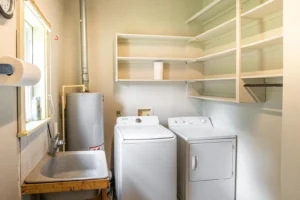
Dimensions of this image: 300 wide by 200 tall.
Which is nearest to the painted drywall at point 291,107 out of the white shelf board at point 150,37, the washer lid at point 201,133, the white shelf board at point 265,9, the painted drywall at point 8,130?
the white shelf board at point 265,9

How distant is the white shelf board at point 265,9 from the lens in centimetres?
183

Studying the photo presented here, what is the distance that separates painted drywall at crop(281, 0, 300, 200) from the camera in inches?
49.5

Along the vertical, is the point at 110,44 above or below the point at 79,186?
above

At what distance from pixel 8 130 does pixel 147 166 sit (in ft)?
5.03

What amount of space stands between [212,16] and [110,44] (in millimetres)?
1494

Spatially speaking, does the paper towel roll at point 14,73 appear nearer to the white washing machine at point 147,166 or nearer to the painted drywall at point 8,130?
the painted drywall at point 8,130

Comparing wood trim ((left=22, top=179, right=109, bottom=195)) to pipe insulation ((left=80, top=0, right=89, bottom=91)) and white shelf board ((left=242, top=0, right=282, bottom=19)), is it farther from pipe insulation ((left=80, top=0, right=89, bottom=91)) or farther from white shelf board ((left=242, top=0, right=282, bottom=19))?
white shelf board ((left=242, top=0, right=282, bottom=19))

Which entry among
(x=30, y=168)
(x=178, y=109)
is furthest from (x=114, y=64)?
(x=30, y=168)

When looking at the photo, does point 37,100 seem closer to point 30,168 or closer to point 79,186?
point 30,168

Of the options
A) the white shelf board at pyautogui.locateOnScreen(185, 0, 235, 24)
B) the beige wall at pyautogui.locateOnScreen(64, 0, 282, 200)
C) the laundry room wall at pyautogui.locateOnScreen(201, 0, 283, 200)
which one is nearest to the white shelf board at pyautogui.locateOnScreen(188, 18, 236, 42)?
the laundry room wall at pyautogui.locateOnScreen(201, 0, 283, 200)

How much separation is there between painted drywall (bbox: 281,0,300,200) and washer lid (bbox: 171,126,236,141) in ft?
4.05

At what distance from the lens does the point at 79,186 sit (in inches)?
57.2

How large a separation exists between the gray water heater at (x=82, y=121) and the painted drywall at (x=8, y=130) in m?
1.43

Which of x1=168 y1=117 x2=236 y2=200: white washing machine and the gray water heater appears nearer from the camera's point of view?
x1=168 y1=117 x2=236 y2=200: white washing machine
